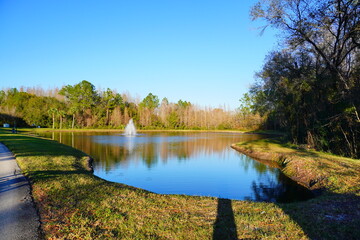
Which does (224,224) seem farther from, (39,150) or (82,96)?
(82,96)

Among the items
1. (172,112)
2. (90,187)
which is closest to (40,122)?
(172,112)

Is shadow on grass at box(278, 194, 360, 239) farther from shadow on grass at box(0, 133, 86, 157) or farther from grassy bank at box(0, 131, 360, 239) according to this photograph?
shadow on grass at box(0, 133, 86, 157)

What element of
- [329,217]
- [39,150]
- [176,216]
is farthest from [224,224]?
[39,150]

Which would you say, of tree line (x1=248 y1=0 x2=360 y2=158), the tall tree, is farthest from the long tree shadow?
the tall tree

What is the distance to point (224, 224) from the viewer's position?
17.1 ft

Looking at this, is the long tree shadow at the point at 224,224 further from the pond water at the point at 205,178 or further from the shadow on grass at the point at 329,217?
the pond water at the point at 205,178

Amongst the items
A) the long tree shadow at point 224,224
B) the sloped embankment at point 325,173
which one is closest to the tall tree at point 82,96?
the sloped embankment at point 325,173

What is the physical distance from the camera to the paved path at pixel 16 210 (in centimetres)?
459

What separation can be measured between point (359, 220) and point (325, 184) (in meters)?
5.39

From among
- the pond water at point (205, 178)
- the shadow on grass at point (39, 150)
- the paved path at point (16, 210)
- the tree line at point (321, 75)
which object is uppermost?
the tree line at point (321, 75)

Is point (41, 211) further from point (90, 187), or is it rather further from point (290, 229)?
point (290, 229)

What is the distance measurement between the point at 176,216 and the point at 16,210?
140 inches

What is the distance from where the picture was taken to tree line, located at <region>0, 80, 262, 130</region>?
219 feet

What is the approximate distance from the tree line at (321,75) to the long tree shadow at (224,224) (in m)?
10.3
